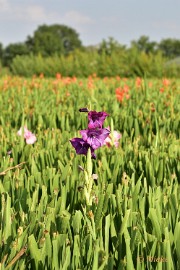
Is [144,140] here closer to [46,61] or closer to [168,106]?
[168,106]

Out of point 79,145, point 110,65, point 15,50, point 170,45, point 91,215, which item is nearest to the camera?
point 91,215

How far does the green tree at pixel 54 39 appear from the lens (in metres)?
87.3

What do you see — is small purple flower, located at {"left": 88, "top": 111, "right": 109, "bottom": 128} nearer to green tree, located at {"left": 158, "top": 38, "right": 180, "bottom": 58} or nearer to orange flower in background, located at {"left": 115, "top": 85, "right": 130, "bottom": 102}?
orange flower in background, located at {"left": 115, "top": 85, "right": 130, "bottom": 102}

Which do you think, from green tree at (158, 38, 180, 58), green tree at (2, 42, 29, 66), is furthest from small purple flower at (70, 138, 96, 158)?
green tree at (158, 38, 180, 58)

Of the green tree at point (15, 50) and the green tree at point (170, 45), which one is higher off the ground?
the green tree at point (170, 45)

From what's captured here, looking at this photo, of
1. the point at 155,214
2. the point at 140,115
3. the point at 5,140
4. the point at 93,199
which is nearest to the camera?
the point at 155,214

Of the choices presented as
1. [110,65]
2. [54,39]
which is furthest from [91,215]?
[54,39]

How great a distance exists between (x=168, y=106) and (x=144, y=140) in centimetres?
155

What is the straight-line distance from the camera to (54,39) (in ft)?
293

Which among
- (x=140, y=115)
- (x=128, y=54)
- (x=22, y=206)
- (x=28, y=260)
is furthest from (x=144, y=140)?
(x=128, y=54)

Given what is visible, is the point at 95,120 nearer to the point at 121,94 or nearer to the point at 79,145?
the point at 79,145

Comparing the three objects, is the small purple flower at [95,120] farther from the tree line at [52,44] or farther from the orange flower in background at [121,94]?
the tree line at [52,44]

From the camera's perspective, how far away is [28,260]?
1376 millimetres

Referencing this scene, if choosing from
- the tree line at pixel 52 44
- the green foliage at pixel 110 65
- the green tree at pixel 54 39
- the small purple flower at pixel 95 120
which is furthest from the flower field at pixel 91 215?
the green tree at pixel 54 39
